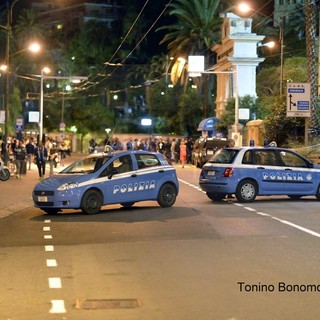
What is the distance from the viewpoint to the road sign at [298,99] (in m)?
28.1

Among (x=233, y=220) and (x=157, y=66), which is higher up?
(x=157, y=66)

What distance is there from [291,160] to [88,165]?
649cm

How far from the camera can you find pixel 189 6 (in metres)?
67.4

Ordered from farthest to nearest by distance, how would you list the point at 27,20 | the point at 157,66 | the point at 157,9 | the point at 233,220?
the point at 157,9 → the point at 27,20 → the point at 157,66 → the point at 233,220

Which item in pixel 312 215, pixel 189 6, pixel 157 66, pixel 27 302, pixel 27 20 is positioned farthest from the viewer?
pixel 27 20

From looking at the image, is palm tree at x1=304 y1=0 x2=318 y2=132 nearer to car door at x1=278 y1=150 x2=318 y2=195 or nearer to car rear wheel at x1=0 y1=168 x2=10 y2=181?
car door at x1=278 y1=150 x2=318 y2=195

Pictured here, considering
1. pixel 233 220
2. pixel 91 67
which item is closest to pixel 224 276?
pixel 233 220

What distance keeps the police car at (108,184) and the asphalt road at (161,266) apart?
504 mm

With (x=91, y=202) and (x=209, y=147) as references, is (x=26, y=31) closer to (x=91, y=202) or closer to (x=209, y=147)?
(x=209, y=147)

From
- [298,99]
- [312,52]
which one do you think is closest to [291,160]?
[298,99]

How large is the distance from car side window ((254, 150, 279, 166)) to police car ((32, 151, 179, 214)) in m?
2.85

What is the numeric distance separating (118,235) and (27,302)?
542 cm

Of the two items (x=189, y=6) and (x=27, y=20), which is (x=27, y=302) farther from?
(x=27, y=20)

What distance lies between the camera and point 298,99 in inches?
1115
